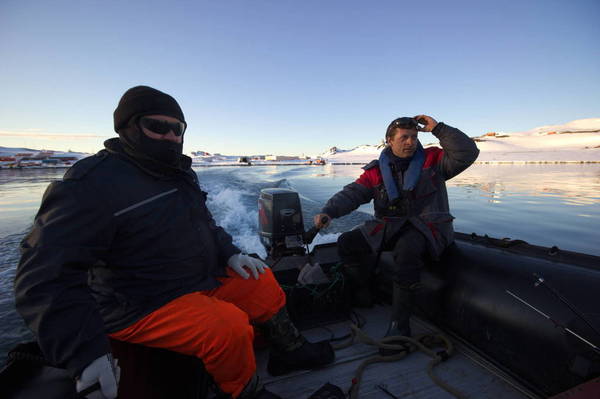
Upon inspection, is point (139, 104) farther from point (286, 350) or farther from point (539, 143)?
point (539, 143)

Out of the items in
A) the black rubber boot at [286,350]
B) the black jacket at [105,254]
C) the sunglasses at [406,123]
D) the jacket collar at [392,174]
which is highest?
the sunglasses at [406,123]

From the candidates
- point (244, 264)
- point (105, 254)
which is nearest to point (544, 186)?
point (244, 264)

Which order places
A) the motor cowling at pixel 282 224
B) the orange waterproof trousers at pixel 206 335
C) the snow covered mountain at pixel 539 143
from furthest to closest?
the snow covered mountain at pixel 539 143, the motor cowling at pixel 282 224, the orange waterproof trousers at pixel 206 335

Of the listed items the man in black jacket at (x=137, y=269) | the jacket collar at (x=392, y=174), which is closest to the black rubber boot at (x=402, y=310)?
the jacket collar at (x=392, y=174)

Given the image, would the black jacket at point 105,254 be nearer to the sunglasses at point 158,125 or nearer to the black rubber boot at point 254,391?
the sunglasses at point 158,125

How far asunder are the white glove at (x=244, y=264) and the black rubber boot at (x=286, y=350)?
0.27m

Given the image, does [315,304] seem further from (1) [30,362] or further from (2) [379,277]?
(1) [30,362]

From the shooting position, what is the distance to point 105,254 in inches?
39.1

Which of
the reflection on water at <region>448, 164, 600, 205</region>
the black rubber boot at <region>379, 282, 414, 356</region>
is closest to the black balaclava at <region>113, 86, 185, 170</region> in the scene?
the black rubber boot at <region>379, 282, 414, 356</region>

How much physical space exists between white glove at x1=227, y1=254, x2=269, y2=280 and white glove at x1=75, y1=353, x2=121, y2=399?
655 millimetres

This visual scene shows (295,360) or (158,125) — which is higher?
(158,125)

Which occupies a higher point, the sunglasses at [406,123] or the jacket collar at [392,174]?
the sunglasses at [406,123]

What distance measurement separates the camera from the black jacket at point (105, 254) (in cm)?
79

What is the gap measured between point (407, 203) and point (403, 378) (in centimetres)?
110
